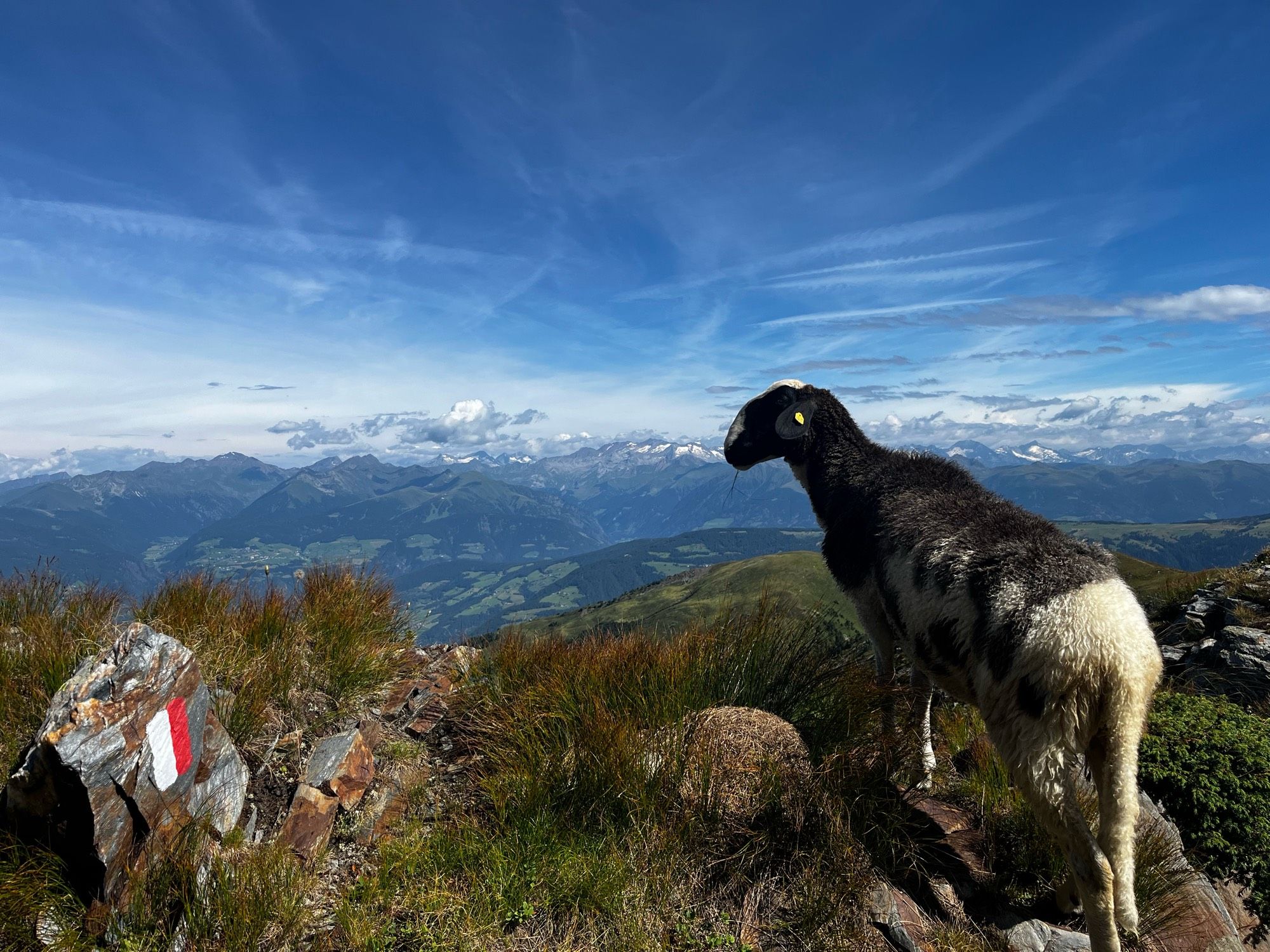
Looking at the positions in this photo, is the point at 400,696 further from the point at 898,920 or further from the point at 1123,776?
the point at 1123,776

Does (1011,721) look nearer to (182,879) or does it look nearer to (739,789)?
(739,789)

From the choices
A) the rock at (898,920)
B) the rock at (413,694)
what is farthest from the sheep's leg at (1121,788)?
the rock at (413,694)

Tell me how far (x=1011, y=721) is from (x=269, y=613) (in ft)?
25.0

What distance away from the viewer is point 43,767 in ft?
12.6

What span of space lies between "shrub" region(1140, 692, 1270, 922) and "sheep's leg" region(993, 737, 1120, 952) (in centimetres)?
180

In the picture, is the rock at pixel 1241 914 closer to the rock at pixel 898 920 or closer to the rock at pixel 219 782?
the rock at pixel 898 920

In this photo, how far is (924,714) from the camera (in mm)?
6402

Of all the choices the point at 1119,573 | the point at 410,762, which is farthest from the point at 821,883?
the point at 410,762

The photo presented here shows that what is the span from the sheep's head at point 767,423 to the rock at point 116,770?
23.1ft

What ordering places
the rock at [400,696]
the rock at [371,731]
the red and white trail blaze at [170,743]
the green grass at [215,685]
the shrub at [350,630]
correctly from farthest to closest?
the rock at [400,696]
the shrub at [350,630]
the rock at [371,731]
the red and white trail blaze at [170,743]
the green grass at [215,685]

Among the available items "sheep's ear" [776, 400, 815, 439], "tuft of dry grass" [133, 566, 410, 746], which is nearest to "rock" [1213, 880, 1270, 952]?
"sheep's ear" [776, 400, 815, 439]

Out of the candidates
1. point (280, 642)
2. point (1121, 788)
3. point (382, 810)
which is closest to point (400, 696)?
point (280, 642)

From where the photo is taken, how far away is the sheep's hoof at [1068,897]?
4.46 m

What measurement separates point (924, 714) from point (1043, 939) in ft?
7.34
